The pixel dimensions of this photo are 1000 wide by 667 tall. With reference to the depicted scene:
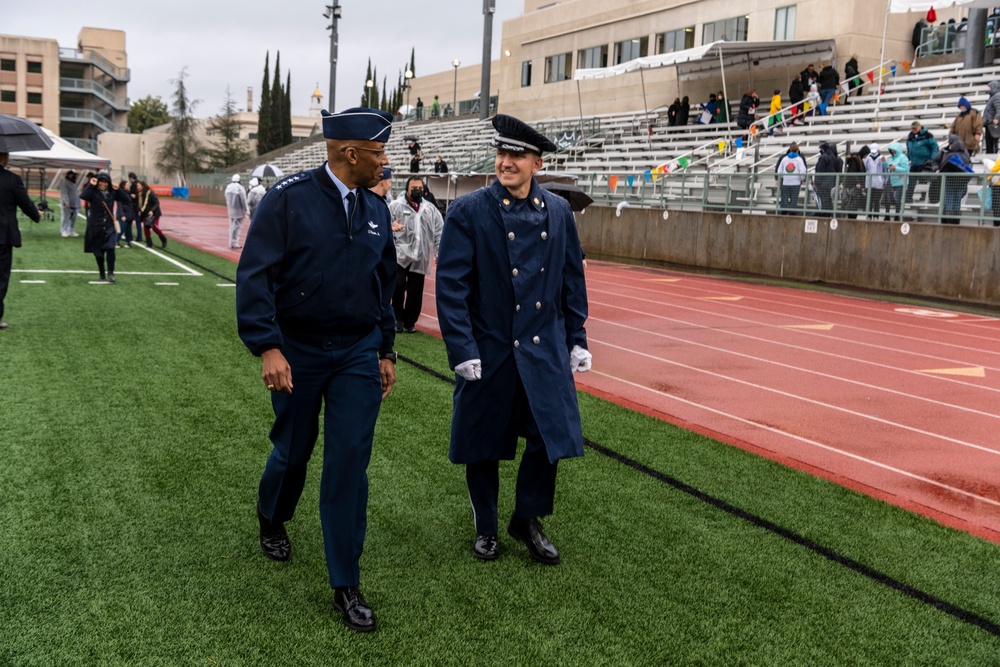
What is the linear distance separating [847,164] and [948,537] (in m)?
15.5

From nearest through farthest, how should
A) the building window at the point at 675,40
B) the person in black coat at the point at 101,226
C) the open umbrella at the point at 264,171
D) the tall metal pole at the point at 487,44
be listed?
the person in black coat at the point at 101,226 < the open umbrella at the point at 264,171 < the building window at the point at 675,40 < the tall metal pole at the point at 487,44

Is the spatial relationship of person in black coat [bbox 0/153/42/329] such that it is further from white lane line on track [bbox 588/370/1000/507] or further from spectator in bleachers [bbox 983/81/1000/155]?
spectator in bleachers [bbox 983/81/1000/155]

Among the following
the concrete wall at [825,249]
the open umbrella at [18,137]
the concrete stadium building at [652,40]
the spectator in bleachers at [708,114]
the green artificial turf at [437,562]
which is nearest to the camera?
the green artificial turf at [437,562]

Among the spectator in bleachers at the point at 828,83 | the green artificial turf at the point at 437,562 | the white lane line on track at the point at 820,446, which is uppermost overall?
the spectator in bleachers at the point at 828,83

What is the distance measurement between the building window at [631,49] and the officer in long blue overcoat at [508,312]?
37.7 m

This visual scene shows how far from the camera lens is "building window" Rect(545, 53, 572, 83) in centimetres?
4565

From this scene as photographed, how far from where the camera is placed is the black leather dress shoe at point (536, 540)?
4.48 meters

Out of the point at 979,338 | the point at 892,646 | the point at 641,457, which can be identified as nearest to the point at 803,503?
the point at 641,457

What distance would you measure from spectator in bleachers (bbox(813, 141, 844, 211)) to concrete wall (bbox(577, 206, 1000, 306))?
425mm

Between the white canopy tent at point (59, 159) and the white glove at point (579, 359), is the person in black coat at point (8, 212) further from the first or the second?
the white canopy tent at point (59, 159)

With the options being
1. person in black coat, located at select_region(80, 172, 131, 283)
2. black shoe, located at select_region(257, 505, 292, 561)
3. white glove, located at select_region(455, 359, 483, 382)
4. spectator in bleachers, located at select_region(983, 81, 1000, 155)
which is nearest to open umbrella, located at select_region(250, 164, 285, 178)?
person in black coat, located at select_region(80, 172, 131, 283)

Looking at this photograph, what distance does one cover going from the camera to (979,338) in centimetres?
1245

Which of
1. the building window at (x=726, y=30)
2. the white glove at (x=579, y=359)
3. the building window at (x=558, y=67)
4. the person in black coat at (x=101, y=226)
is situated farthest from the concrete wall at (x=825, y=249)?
the building window at (x=558, y=67)

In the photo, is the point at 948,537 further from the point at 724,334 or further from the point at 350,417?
the point at 724,334
